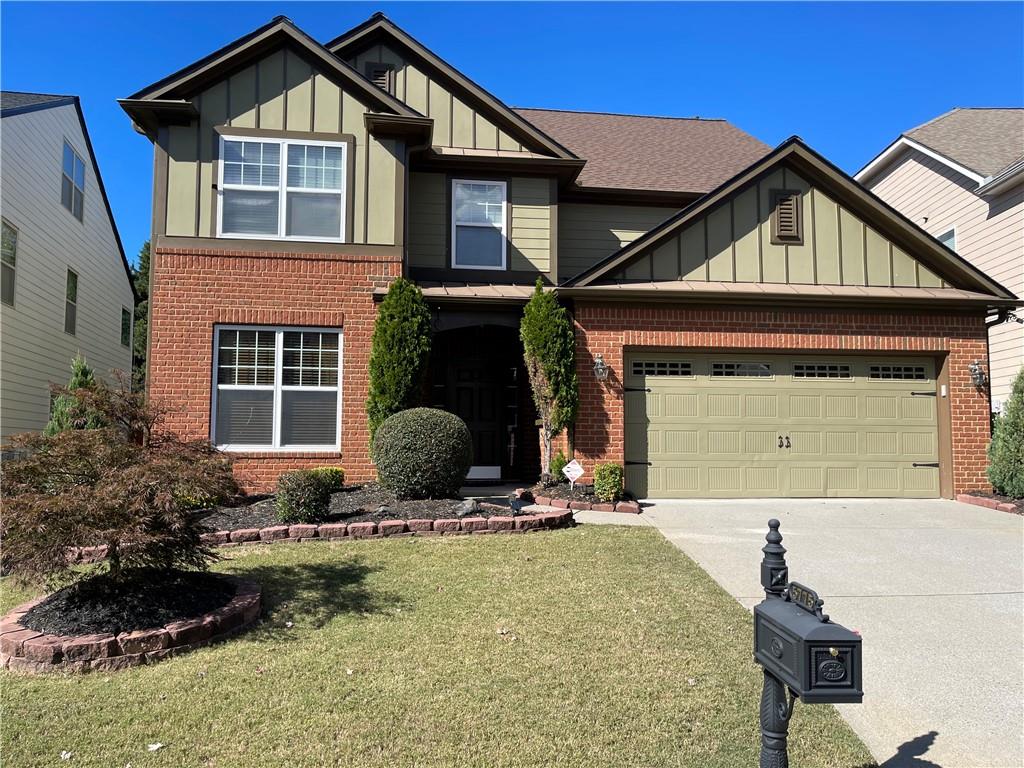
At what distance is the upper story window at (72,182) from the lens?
15.7 m

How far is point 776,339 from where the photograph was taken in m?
10.8

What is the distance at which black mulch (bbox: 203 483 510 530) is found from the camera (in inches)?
305

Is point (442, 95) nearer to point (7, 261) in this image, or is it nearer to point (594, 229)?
point (594, 229)

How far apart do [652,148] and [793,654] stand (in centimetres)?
1502

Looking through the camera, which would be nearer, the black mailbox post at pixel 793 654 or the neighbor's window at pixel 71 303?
the black mailbox post at pixel 793 654

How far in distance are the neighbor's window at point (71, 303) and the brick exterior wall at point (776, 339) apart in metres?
12.9

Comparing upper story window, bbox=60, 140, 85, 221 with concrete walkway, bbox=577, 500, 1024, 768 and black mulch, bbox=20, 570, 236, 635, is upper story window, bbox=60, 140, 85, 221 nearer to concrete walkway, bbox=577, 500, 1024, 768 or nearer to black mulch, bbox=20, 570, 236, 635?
black mulch, bbox=20, 570, 236, 635

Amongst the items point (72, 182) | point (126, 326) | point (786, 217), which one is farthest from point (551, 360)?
point (126, 326)

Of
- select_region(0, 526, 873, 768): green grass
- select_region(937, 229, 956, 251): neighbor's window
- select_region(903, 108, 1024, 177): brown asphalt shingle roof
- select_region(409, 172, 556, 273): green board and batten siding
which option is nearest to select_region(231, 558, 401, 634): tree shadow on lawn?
select_region(0, 526, 873, 768): green grass

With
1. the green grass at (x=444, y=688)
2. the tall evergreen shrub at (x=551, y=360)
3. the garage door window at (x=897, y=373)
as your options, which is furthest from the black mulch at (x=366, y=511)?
the garage door window at (x=897, y=373)

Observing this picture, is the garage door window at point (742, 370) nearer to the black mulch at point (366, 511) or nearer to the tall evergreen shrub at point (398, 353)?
the black mulch at point (366, 511)

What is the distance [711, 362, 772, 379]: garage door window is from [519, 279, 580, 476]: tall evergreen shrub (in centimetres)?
242

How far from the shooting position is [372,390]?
9.98 m

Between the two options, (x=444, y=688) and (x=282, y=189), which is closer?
(x=444, y=688)
